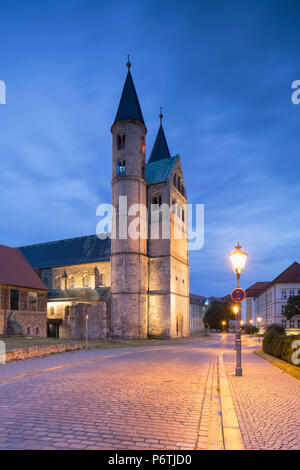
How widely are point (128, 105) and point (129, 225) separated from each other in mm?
15712

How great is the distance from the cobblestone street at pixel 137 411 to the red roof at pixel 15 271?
28.5 metres

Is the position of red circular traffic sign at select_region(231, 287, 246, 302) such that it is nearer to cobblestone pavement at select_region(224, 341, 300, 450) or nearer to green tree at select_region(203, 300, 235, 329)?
cobblestone pavement at select_region(224, 341, 300, 450)

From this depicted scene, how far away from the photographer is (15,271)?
4056 cm

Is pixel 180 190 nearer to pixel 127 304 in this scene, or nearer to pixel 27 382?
pixel 127 304

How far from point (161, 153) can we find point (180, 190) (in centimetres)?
810

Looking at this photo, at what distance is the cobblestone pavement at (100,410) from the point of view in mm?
5312

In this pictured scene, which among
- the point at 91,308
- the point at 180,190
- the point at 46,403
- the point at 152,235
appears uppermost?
the point at 180,190

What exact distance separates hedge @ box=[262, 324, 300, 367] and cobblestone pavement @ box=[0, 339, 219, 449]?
5839 mm

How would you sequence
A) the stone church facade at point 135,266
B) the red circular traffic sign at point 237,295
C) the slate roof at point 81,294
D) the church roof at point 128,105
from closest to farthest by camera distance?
the red circular traffic sign at point 237,295 → the stone church facade at point 135,266 → the church roof at point 128,105 → the slate roof at point 81,294

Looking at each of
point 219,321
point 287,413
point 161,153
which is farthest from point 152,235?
point 219,321

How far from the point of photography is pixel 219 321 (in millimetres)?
96938

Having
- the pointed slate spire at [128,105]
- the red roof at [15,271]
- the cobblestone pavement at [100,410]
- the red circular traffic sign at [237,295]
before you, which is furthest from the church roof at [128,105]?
the cobblestone pavement at [100,410]

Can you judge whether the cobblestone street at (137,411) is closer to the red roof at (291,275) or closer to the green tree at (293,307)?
the green tree at (293,307)

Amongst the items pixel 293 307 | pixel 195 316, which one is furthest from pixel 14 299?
pixel 195 316
